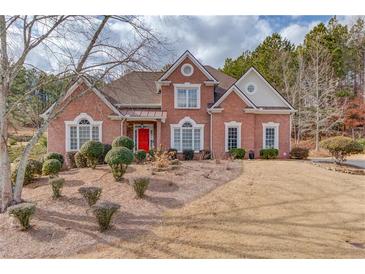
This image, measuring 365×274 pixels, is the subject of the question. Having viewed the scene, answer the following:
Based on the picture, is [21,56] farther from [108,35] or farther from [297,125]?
[297,125]

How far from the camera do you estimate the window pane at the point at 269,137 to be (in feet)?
57.7

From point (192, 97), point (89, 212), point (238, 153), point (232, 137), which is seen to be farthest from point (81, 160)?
point (232, 137)

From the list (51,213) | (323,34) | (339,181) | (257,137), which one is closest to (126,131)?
(257,137)

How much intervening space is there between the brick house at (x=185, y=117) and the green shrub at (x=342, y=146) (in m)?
2.89

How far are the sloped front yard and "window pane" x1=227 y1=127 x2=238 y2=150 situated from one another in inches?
225

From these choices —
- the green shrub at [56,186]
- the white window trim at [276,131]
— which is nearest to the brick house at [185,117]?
the white window trim at [276,131]

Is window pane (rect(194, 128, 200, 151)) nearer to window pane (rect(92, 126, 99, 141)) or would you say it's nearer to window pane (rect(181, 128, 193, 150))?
window pane (rect(181, 128, 193, 150))

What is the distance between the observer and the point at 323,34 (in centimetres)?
2778

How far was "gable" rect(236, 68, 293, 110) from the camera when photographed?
58.3 ft

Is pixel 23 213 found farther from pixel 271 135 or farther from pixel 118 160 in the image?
pixel 271 135

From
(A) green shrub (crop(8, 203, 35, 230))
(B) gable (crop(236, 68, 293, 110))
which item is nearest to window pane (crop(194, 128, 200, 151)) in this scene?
(B) gable (crop(236, 68, 293, 110))

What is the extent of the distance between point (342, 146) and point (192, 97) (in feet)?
29.9

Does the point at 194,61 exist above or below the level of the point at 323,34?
below
